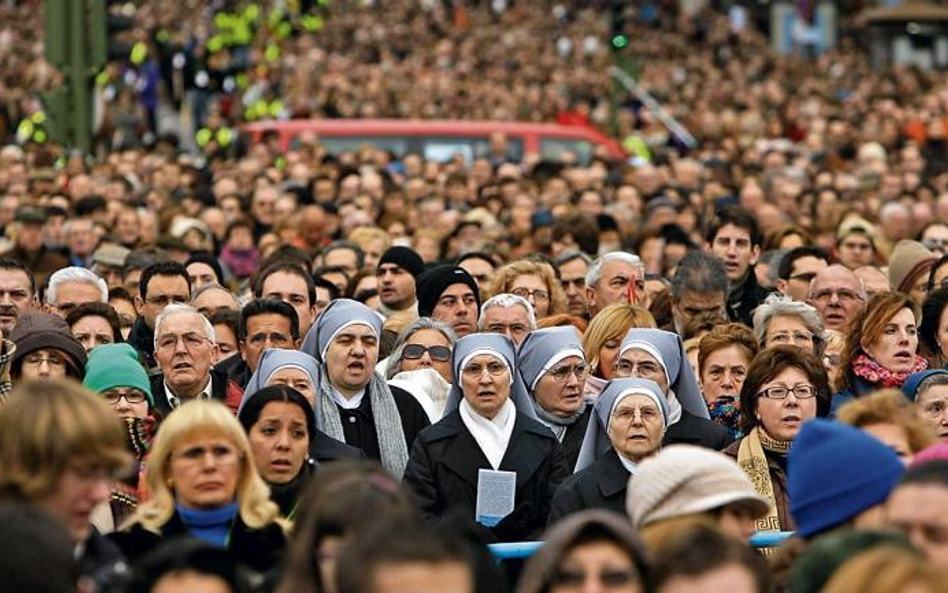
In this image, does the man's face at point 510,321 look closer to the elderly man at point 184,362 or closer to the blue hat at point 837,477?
the elderly man at point 184,362

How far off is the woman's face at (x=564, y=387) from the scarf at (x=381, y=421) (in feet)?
2.04

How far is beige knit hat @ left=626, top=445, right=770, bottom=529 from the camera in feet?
25.8

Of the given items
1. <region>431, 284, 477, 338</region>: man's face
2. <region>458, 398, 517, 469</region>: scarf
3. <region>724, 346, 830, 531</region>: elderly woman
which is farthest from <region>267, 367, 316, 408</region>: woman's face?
<region>431, 284, 477, 338</region>: man's face

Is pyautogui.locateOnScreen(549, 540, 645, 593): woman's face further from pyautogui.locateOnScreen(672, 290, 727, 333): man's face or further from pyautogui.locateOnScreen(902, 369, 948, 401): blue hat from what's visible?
pyautogui.locateOnScreen(672, 290, 727, 333): man's face

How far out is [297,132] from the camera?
93.4 ft

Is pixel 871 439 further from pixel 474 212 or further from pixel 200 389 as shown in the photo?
pixel 474 212

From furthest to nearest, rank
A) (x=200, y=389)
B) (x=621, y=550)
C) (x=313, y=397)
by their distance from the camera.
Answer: (x=200, y=389)
(x=313, y=397)
(x=621, y=550)

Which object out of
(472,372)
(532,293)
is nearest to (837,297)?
(532,293)

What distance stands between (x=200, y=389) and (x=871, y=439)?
4.57 metres

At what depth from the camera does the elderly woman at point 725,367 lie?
12.1 meters

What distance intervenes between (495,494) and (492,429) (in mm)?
345

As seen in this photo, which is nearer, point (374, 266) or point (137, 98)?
point (374, 266)

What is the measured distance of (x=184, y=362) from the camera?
12.0 m

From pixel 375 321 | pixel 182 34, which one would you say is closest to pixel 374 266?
pixel 375 321
